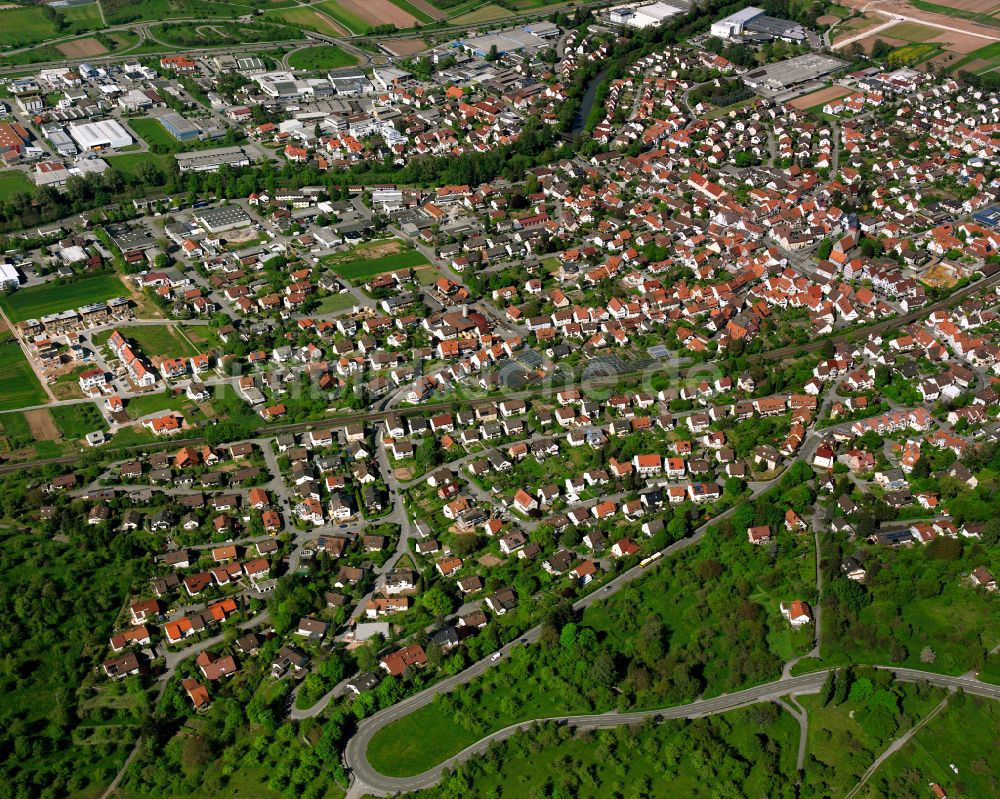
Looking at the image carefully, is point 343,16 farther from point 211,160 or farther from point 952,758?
point 952,758

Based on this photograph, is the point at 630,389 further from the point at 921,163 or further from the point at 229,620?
the point at 921,163

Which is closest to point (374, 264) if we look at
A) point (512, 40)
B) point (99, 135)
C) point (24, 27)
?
point (99, 135)

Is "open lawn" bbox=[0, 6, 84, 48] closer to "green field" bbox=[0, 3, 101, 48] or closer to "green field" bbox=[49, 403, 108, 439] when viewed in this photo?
"green field" bbox=[0, 3, 101, 48]

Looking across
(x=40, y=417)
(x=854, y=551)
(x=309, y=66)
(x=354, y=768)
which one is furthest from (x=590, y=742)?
(x=309, y=66)

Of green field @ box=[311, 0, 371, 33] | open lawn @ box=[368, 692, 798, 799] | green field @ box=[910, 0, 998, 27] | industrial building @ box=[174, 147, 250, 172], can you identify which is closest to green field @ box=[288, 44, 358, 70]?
green field @ box=[311, 0, 371, 33]

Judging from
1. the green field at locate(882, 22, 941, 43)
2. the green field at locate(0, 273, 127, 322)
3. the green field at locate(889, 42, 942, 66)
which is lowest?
the green field at locate(889, 42, 942, 66)

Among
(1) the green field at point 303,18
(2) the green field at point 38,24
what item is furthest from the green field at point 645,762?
(2) the green field at point 38,24

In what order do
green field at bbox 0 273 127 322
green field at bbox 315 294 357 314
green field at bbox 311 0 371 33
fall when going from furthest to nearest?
green field at bbox 311 0 371 33 → green field at bbox 0 273 127 322 → green field at bbox 315 294 357 314
